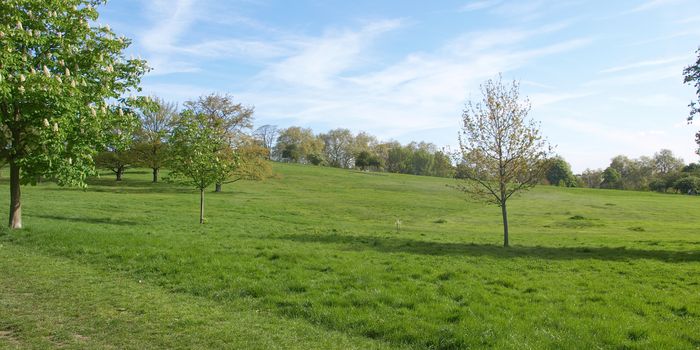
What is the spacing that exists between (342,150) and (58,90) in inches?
5528

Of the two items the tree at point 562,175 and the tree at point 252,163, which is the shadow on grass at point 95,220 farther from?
the tree at point 562,175

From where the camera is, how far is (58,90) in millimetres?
16922

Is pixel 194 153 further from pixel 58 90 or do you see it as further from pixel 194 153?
pixel 58 90

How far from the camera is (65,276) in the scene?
1214cm

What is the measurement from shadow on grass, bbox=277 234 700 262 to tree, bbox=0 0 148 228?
32.8ft

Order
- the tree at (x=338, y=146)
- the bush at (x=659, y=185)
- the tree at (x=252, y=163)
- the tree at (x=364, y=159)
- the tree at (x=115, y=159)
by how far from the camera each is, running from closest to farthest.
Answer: the tree at (x=252, y=163) → the tree at (x=115, y=159) → the bush at (x=659, y=185) → the tree at (x=364, y=159) → the tree at (x=338, y=146)

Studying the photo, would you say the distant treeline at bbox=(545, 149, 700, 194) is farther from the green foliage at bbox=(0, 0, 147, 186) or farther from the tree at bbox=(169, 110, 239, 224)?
the green foliage at bbox=(0, 0, 147, 186)

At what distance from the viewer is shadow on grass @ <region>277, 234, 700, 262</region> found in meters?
20.2

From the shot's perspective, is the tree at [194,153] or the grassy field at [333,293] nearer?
the grassy field at [333,293]

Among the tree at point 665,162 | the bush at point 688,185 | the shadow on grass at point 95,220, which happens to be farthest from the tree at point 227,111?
the tree at point 665,162

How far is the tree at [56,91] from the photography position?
1706 centimetres

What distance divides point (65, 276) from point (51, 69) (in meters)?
11.5

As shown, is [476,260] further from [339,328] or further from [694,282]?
[339,328]

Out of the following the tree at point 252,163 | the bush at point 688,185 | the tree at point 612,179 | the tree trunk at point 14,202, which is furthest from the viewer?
the tree at point 612,179
